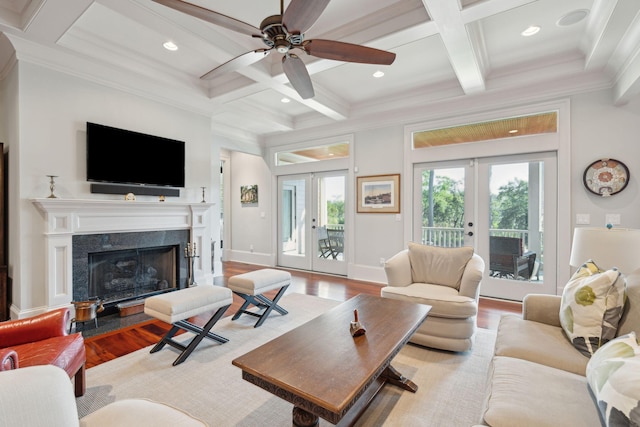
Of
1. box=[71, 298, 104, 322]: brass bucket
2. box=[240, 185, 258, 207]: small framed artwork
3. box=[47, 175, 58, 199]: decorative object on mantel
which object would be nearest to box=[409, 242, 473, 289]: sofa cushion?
box=[71, 298, 104, 322]: brass bucket

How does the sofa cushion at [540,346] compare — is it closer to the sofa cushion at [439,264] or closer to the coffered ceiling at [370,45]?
the sofa cushion at [439,264]

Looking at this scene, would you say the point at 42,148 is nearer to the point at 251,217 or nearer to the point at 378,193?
the point at 251,217

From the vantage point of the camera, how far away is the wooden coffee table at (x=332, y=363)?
1266mm

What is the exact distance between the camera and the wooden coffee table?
4.15ft

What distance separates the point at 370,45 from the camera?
290cm

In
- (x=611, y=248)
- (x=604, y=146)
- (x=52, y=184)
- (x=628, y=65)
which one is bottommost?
(x=611, y=248)

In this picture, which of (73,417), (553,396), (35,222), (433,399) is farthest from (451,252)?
(35,222)

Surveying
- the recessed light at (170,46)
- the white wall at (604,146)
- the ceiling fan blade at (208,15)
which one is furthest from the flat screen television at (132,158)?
the white wall at (604,146)

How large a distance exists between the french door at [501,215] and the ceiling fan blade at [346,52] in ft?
9.44

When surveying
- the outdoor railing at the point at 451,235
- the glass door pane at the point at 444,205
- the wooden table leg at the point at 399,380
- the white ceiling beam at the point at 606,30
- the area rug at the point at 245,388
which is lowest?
the area rug at the point at 245,388

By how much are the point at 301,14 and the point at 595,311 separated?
229 centimetres

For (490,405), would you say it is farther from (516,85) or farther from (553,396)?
(516,85)

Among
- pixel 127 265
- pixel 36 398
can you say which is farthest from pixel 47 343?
pixel 127 265

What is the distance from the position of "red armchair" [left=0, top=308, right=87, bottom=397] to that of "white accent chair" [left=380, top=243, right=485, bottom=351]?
93.2 inches
